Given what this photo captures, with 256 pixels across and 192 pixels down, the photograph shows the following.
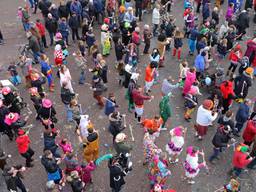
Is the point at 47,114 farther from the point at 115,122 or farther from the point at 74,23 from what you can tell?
the point at 74,23

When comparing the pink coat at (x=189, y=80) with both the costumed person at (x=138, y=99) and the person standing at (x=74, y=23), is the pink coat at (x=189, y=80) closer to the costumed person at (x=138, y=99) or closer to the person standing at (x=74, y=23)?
the costumed person at (x=138, y=99)

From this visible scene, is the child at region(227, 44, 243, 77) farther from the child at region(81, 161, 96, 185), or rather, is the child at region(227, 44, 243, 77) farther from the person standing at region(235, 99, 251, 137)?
the child at region(81, 161, 96, 185)

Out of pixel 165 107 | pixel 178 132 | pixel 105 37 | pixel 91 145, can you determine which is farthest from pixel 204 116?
pixel 105 37

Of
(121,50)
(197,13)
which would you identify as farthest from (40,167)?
(197,13)

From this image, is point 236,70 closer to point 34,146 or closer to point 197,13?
point 197,13

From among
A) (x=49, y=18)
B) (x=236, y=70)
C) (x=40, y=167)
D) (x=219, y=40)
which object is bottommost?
(x=40, y=167)

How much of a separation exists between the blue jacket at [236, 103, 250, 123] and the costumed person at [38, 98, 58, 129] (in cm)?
615

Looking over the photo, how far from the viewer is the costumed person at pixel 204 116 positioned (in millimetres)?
11273

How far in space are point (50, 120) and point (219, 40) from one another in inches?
314

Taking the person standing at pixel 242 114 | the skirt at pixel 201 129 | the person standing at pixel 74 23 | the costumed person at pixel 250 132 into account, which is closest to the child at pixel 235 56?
the person standing at pixel 242 114

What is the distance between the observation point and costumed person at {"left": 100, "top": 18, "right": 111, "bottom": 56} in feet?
51.1

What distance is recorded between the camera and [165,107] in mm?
11836

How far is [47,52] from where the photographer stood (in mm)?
16594

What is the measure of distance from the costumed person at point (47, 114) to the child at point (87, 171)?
8.04ft
